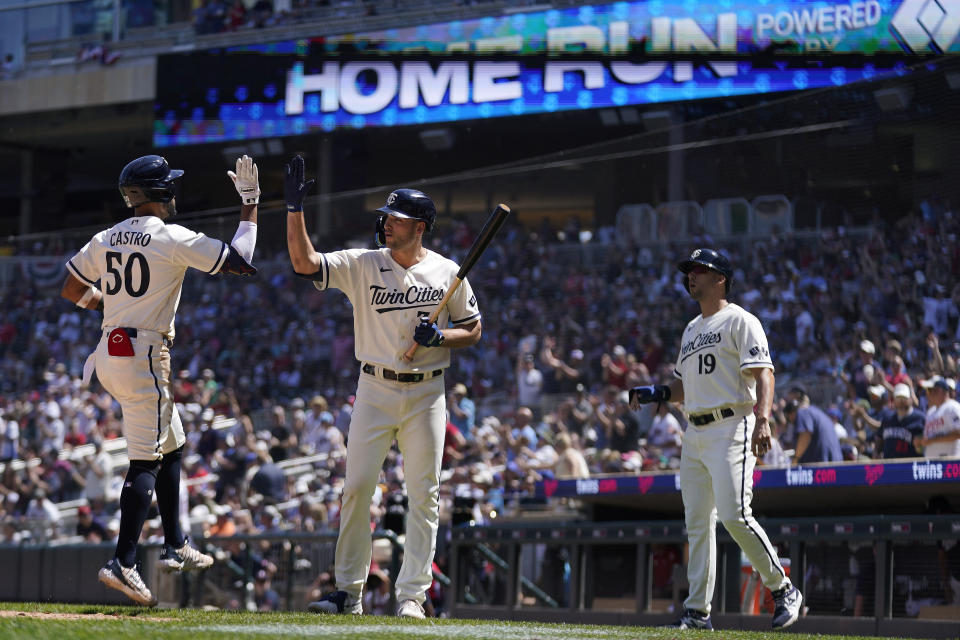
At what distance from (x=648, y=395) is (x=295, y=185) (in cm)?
204

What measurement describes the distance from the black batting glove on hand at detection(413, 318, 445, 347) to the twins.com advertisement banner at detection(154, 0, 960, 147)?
41.3ft

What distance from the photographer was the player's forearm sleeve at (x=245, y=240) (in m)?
5.16

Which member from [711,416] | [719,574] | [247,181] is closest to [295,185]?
[247,181]

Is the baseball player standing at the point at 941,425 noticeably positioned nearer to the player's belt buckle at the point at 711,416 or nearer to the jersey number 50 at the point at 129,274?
the player's belt buckle at the point at 711,416

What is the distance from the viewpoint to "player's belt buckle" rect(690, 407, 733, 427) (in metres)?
5.68

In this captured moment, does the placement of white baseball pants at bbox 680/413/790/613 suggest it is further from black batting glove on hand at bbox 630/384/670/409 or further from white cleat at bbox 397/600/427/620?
white cleat at bbox 397/600/427/620

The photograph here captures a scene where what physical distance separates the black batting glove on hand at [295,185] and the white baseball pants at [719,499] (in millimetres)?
2051

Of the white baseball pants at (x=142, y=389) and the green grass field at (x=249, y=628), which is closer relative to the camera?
the green grass field at (x=249, y=628)

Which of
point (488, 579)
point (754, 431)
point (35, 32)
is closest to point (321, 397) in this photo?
point (488, 579)

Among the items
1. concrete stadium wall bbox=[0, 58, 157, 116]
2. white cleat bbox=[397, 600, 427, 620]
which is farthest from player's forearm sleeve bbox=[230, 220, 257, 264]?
concrete stadium wall bbox=[0, 58, 157, 116]

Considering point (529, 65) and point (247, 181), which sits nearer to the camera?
point (247, 181)

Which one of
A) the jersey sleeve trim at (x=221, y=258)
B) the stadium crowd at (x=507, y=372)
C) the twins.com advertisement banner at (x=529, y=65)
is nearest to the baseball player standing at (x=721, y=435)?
the jersey sleeve trim at (x=221, y=258)

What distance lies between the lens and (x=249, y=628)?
4188mm

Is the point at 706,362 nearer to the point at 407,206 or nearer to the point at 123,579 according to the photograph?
the point at 407,206
